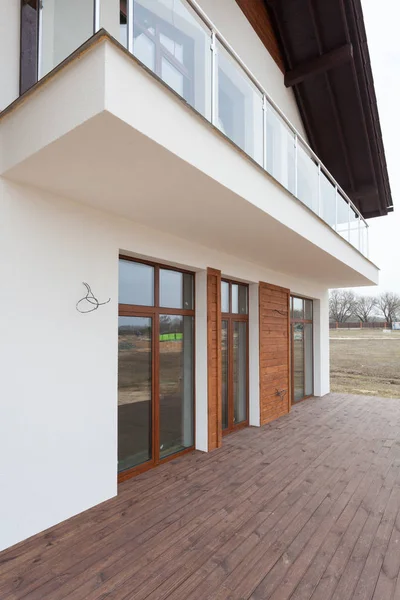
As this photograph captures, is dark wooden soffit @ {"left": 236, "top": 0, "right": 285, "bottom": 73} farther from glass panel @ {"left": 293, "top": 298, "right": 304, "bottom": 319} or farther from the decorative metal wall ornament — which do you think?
the decorative metal wall ornament

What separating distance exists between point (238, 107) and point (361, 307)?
137 feet

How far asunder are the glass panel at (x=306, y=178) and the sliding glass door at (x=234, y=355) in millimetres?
1763

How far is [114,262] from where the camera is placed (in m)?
3.69

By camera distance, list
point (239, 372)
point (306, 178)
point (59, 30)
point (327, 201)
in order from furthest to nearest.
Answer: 1. point (239, 372)
2. point (327, 201)
3. point (306, 178)
4. point (59, 30)

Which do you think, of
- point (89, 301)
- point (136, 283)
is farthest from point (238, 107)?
point (89, 301)

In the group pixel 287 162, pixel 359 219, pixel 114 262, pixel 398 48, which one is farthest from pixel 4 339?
pixel 398 48

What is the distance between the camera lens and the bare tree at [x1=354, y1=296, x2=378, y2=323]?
40.7 m

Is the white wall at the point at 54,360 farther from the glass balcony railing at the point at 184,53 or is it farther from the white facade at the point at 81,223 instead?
the glass balcony railing at the point at 184,53

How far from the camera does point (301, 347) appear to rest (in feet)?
29.2

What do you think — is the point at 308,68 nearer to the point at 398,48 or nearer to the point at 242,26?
the point at 242,26

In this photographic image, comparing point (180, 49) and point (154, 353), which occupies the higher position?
point (180, 49)

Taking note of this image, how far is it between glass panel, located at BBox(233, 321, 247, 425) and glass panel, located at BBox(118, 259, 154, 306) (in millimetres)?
2171

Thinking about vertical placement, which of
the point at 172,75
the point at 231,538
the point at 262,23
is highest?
the point at 262,23

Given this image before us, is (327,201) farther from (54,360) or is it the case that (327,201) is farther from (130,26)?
(54,360)
